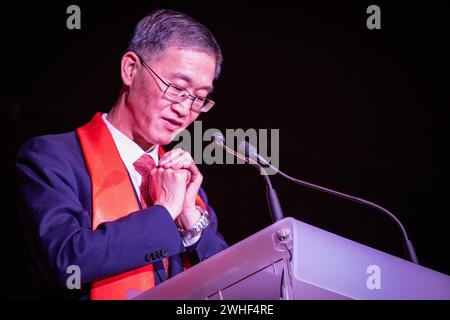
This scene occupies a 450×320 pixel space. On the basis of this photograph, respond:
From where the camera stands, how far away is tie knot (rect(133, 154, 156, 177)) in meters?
1.87

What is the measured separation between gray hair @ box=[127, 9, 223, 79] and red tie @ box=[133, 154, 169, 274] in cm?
34

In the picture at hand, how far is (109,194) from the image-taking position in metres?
1.69

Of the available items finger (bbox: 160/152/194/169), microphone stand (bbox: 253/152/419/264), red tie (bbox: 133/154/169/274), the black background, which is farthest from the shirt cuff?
the black background

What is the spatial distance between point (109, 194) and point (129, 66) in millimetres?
512

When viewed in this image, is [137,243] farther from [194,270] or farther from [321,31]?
[321,31]

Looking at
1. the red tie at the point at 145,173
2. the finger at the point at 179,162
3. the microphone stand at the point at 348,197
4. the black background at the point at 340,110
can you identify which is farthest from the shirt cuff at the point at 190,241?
the black background at the point at 340,110

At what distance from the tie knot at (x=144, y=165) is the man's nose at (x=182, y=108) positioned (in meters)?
0.18

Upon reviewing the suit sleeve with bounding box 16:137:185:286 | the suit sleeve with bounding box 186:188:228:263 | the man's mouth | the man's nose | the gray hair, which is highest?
the gray hair

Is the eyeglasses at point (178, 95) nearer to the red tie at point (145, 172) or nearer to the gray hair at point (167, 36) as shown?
the gray hair at point (167, 36)

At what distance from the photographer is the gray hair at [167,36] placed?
1.92 meters

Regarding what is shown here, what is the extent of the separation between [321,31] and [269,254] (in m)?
1.67

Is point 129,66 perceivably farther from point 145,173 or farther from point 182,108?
point 145,173

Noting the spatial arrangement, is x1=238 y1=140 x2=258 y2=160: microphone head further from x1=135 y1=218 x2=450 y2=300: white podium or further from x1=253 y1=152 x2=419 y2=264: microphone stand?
x1=135 y1=218 x2=450 y2=300: white podium

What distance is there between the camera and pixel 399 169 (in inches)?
102
